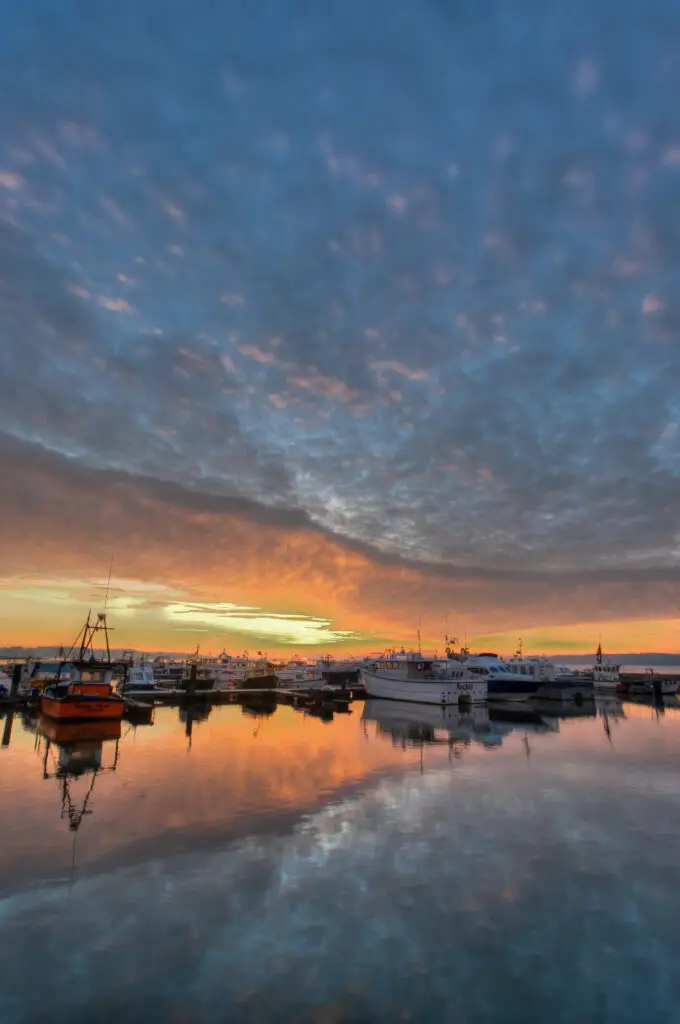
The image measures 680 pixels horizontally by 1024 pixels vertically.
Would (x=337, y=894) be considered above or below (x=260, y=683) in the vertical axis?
above

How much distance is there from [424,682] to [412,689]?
2760 mm

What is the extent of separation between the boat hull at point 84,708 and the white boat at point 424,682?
39.0 m

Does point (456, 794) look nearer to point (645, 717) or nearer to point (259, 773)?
point (259, 773)

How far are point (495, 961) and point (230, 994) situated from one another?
479 centimetres

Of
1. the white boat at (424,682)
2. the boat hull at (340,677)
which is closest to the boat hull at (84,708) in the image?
the white boat at (424,682)

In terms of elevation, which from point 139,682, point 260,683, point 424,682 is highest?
point 424,682

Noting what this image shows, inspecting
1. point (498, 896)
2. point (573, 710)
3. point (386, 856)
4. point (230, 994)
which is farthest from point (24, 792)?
point (573, 710)

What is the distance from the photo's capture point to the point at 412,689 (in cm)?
6994

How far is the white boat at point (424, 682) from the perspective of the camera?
65125 mm

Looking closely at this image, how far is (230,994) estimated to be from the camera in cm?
854

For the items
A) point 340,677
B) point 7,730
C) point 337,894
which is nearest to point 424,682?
point 340,677

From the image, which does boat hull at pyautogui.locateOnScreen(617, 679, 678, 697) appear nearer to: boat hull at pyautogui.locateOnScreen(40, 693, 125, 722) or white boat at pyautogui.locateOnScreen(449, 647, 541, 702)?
white boat at pyautogui.locateOnScreen(449, 647, 541, 702)

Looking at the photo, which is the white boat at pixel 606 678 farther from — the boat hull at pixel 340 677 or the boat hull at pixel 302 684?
the boat hull at pixel 302 684

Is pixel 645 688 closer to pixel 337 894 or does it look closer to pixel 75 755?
pixel 75 755
